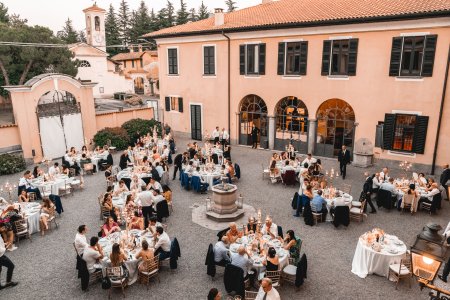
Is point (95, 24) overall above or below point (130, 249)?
above

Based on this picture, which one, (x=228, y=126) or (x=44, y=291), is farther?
(x=228, y=126)

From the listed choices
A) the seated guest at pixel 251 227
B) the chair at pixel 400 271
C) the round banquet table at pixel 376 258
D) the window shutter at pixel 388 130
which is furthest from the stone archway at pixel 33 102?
the chair at pixel 400 271

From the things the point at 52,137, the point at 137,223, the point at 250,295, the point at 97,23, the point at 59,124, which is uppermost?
the point at 97,23

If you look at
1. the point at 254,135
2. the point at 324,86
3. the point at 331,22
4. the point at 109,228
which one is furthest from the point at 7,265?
the point at 331,22

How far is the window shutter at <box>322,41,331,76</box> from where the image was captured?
60.1ft

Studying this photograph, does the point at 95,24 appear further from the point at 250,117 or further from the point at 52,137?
the point at 250,117

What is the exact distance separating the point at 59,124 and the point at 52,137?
0.86 m

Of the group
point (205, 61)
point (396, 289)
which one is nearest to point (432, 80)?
point (396, 289)

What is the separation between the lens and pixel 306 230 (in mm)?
11477

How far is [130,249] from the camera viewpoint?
9055 mm

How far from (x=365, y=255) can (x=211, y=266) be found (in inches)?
160

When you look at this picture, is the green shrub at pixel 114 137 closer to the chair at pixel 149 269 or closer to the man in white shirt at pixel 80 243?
the man in white shirt at pixel 80 243

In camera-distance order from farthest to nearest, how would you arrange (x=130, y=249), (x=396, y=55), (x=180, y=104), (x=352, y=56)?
(x=180, y=104)
(x=352, y=56)
(x=396, y=55)
(x=130, y=249)

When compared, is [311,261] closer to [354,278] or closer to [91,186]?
[354,278]
